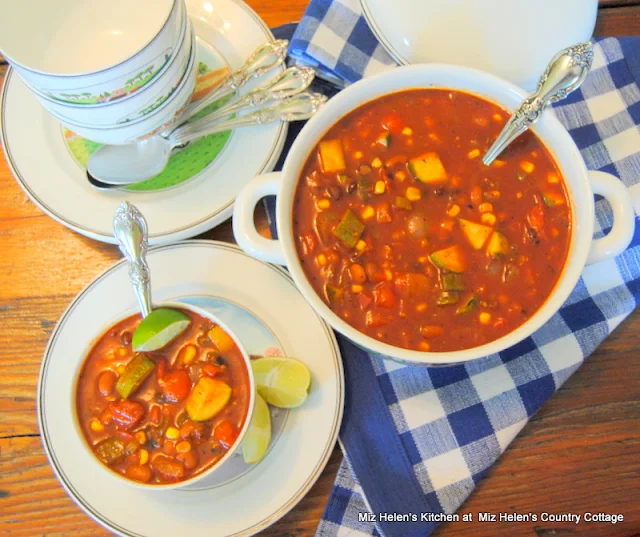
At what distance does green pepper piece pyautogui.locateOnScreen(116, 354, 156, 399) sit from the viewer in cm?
159

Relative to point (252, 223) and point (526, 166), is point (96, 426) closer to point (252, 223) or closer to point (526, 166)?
point (252, 223)

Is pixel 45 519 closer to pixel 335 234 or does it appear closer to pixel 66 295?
pixel 66 295

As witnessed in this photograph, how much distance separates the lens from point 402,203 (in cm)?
162

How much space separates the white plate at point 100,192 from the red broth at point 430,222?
31cm

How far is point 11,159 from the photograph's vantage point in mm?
1894

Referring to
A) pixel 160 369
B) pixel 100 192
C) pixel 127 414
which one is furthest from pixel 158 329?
pixel 100 192

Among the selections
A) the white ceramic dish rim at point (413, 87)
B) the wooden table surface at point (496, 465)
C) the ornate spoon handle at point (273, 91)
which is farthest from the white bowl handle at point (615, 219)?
the ornate spoon handle at point (273, 91)

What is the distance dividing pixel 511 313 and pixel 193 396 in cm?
87

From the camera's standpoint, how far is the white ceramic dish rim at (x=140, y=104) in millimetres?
1593

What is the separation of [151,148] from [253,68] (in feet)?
1.40

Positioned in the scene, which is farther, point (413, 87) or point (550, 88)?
point (413, 87)

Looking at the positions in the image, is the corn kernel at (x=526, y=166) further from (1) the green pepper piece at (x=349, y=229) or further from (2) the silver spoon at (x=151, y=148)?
(2) the silver spoon at (x=151, y=148)

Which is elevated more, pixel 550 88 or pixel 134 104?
pixel 550 88

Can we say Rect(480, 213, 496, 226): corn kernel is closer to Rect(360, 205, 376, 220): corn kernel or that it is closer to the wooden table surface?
Rect(360, 205, 376, 220): corn kernel
